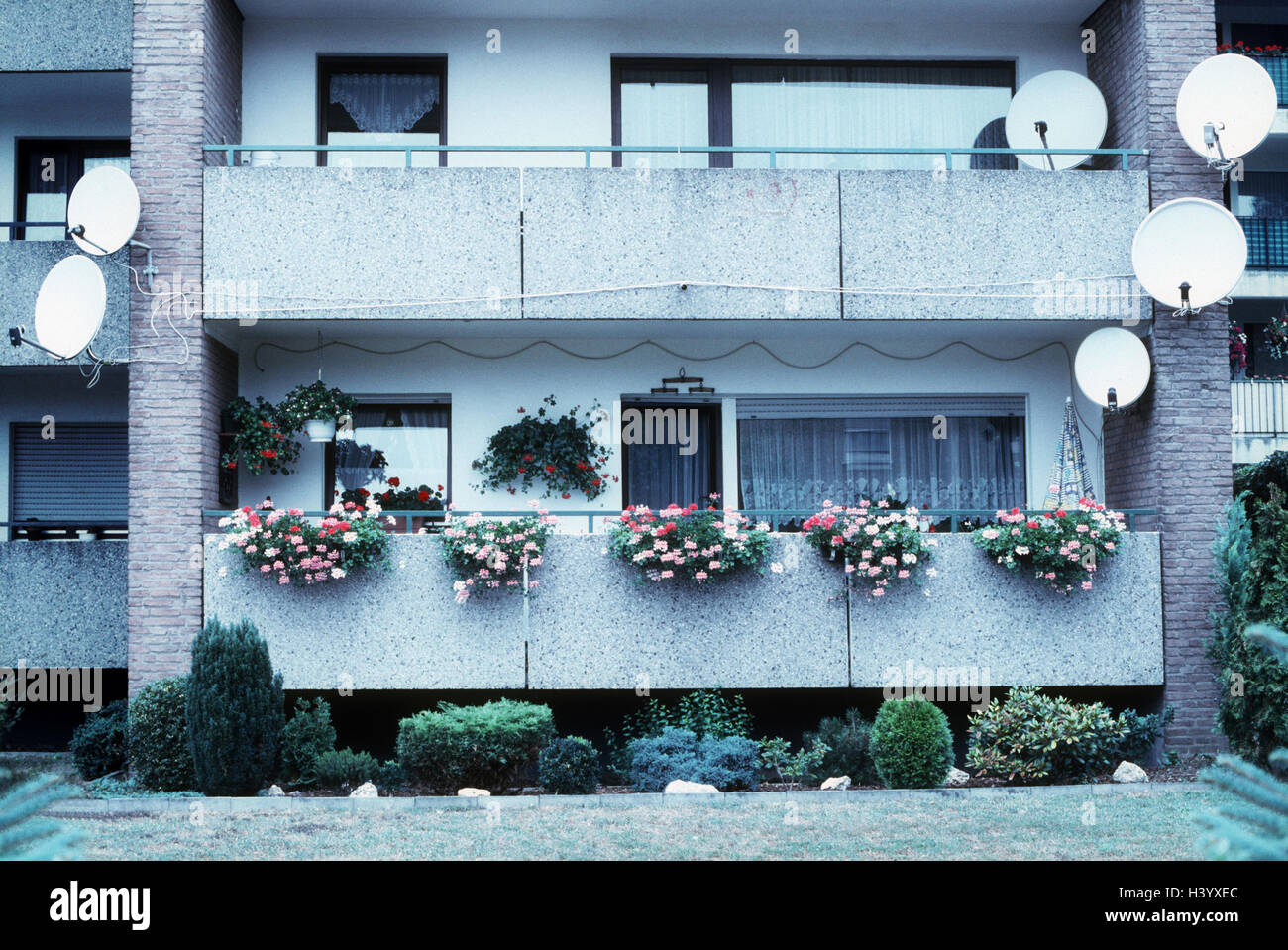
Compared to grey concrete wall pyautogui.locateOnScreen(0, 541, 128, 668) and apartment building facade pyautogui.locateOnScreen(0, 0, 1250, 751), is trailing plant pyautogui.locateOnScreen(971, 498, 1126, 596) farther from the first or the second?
grey concrete wall pyautogui.locateOnScreen(0, 541, 128, 668)

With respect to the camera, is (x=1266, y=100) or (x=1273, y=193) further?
(x=1273, y=193)

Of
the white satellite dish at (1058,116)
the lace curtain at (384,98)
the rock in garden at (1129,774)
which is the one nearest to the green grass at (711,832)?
the rock in garden at (1129,774)

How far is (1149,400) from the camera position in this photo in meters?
12.0

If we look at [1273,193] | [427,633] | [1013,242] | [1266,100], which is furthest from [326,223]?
[1273,193]

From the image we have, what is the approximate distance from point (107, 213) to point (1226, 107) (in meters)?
10.1

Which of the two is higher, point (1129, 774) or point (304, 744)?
point (304, 744)

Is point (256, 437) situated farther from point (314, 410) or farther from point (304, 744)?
point (304, 744)

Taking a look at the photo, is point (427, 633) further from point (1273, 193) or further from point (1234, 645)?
point (1273, 193)

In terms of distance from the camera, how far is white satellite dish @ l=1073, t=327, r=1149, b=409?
38.3 ft

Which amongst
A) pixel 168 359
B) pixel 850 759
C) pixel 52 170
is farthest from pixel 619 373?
pixel 52 170

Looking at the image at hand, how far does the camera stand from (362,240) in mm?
11773

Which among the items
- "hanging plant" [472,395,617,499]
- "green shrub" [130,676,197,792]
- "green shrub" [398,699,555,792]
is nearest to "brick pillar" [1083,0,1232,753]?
"hanging plant" [472,395,617,499]

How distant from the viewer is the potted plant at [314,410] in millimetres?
12172

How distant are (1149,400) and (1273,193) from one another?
9.99 meters
